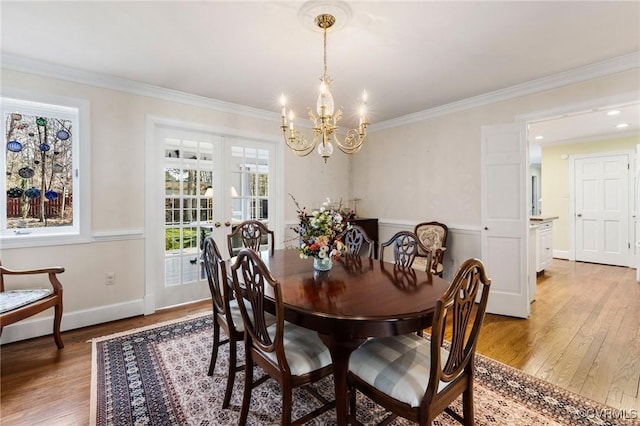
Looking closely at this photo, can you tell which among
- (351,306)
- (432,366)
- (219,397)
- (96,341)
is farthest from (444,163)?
(96,341)

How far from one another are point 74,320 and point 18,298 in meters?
0.67

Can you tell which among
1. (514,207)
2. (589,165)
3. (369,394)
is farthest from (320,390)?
(589,165)

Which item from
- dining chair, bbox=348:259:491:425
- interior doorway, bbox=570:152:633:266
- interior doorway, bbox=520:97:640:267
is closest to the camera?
dining chair, bbox=348:259:491:425

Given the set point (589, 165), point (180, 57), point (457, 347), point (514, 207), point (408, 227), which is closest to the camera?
point (457, 347)

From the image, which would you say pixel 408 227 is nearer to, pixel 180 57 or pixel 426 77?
pixel 426 77

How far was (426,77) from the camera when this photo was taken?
297cm

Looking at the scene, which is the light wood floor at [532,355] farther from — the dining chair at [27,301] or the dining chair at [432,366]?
the dining chair at [432,366]

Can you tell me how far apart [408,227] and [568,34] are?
2.71m

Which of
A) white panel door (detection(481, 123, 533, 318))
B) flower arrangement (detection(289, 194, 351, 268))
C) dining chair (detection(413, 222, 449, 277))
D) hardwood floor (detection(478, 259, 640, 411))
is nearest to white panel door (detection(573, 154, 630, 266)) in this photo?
hardwood floor (detection(478, 259, 640, 411))

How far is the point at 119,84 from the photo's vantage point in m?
3.04

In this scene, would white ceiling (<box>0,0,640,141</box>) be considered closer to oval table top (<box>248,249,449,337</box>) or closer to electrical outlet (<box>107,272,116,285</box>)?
oval table top (<box>248,249,449,337</box>)

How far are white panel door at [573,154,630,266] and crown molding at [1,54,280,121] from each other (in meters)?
6.24

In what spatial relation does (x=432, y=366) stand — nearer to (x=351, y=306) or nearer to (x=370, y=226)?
(x=351, y=306)

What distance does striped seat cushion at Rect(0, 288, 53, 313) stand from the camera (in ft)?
7.22
